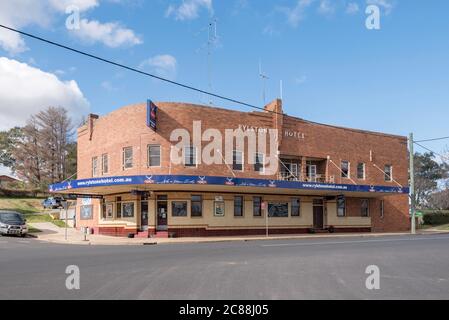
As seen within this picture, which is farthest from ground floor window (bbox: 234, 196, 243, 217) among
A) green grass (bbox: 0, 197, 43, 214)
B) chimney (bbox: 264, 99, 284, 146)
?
green grass (bbox: 0, 197, 43, 214)

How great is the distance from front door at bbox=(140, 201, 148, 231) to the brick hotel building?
0.07 metres

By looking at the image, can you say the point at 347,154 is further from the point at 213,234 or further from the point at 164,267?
the point at 164,267

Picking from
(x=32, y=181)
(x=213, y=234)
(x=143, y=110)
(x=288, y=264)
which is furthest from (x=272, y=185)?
(x=32, y=181)

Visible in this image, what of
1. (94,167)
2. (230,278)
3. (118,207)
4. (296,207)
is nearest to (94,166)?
(94,167)

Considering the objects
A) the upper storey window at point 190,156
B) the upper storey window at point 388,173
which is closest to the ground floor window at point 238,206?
the upper storey window at point 190,156

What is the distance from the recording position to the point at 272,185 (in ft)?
98.6

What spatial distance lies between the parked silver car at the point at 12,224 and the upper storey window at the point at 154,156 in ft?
34.5

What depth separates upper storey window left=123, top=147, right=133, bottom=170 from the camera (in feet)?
104

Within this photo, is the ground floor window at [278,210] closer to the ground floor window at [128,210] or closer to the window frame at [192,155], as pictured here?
the window frame at [192,155]

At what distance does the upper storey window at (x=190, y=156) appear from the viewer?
30.8 metres

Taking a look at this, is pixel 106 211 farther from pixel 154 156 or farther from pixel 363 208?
pixel 363 208

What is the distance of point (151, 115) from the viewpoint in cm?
2969

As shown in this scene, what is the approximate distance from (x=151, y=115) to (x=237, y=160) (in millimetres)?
6937

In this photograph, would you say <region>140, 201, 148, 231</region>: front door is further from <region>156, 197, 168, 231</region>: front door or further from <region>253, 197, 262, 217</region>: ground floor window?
<region>253, 197, 262, 217</region>: ground floor window
